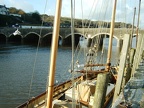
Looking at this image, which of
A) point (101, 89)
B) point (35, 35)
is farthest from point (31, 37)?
point (101, 89)

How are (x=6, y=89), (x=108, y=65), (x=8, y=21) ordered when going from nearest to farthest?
(x=108, y=65) → (x=6, y=89) → (x=8, y=21)

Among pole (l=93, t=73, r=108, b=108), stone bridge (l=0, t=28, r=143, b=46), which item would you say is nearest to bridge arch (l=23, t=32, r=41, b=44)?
stone bridge (l=0, t=28, r=143, b=46)

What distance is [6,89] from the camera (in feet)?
81.6

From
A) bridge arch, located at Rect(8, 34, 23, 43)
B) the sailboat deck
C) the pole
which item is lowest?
bridge arch, located at Rect(8, 34, 23, 43)

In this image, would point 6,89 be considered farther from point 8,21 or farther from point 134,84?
point 8,21

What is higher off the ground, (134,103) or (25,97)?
(134,103)

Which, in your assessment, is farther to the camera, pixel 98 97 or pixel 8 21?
pixel 8 21

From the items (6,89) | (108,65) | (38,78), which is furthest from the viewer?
(38,78)

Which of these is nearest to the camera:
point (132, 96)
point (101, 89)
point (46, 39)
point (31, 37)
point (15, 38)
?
point (101, 89)

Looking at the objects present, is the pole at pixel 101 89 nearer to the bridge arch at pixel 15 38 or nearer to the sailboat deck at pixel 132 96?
the sailboat deck at pixel 132 96

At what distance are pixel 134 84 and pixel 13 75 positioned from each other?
74.7ft

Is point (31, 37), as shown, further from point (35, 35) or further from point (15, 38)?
point (15, 38)

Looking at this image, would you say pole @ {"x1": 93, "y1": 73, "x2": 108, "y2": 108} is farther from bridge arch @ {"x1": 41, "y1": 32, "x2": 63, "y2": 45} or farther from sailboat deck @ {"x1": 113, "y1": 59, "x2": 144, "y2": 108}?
bridge arch @ {"x1": 41, "y1": 32, "x2": 63, "y2": 45}

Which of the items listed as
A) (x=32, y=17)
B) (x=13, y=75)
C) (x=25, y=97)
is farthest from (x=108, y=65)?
(x=32, y=17)
